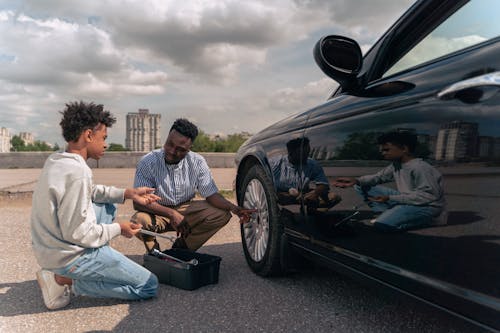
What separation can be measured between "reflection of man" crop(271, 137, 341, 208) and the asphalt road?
548 millimetres

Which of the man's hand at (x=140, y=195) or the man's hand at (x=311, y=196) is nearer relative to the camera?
the man's hand at (x=311, y=196)

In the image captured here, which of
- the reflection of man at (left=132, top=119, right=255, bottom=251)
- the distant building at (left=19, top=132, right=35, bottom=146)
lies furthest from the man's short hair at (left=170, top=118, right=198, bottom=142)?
the distant building at (left=19, top=132, right=35, bottom=146)

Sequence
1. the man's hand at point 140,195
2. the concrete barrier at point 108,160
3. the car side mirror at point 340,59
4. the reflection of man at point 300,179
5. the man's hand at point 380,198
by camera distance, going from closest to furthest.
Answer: the man's hand at point 380,198 → the car side mirror at point 340,59 → the reflection of man at point 300,179 → the man's hand at point 140,195 → the concrete barrier at point 108,160

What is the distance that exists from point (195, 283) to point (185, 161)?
1.12m

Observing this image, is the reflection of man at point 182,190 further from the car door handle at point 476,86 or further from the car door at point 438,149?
the car door handle at point 476,86

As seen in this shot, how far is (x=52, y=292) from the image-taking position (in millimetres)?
2432

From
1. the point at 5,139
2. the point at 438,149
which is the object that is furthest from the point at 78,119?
the point at 5,139

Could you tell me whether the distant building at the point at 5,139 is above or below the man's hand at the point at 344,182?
above

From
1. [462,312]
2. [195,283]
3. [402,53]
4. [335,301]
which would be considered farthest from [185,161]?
[462,312]

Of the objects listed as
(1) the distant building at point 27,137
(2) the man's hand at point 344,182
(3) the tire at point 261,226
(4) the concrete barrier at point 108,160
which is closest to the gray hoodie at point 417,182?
(2) the man's hand at point 344,182

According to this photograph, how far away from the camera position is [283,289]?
273cm

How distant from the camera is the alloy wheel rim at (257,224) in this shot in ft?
9.51

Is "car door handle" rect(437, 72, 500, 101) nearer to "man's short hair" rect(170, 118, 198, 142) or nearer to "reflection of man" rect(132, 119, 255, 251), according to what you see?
"reflection of man" rect(132, 119, 255, 251)

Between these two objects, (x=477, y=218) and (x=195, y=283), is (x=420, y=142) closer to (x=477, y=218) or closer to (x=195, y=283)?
(x=477, y=218)
